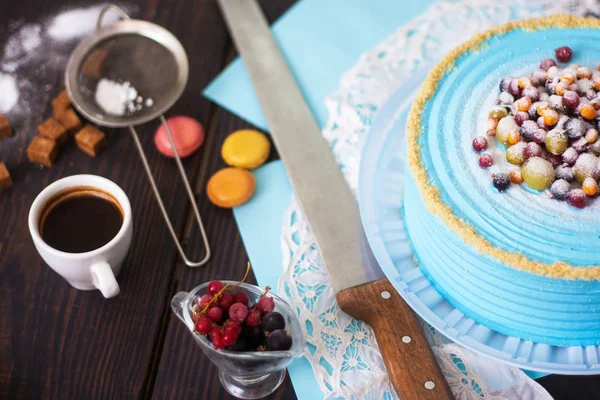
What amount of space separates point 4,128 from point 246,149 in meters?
0.48

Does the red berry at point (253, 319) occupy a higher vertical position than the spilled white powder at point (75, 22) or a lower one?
higher

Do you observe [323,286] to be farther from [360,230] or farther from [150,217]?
[150,217]

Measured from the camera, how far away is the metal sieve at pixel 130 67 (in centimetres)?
128

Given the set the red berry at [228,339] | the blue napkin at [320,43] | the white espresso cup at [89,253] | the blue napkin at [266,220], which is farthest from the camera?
the blue napkin at [320,43]

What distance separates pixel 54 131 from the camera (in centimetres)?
123

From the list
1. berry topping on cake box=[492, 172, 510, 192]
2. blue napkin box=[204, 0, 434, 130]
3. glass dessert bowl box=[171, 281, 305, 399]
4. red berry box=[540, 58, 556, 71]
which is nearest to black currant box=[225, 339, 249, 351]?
glass dessert bowl box=[171, 281, 305, 399]

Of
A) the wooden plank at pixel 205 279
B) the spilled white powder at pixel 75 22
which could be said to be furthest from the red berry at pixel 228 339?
the spilled white powder at pixel 75 22

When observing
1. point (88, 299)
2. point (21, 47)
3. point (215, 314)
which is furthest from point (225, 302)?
point (21, 47)

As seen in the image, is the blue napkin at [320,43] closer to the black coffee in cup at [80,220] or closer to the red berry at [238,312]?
the black coffee in cup at [80,220]

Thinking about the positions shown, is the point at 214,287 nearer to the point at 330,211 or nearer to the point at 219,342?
the point at 219,342

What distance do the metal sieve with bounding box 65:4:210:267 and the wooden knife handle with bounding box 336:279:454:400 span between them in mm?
480

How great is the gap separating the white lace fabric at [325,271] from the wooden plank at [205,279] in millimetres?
86

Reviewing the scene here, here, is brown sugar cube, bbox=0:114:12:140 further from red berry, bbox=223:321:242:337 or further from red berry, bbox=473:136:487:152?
red berry, bbox=473:136:487:152

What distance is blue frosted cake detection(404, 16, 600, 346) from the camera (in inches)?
34.8
